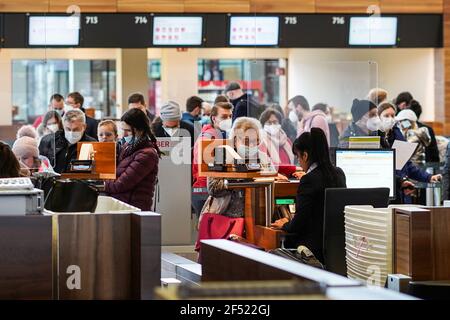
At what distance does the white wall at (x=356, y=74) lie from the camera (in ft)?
31.8

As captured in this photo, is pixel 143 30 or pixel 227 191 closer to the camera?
pixel 227 191

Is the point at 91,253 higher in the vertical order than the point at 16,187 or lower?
lower

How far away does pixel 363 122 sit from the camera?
30.2 ft

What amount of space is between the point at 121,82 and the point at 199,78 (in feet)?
3.27

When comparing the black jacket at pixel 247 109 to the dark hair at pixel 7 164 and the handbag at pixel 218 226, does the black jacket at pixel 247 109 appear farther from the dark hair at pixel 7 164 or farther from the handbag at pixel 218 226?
the dark hair at pixel 7 164

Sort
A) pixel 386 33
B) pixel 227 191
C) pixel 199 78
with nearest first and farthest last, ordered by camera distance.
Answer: pixel 227 191 → pixel 386 33 → pixel 199 78

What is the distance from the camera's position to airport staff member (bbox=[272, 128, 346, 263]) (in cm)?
617

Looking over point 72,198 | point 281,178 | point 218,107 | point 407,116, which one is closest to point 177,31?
point 218,107

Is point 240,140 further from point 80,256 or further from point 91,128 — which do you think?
point 80,256

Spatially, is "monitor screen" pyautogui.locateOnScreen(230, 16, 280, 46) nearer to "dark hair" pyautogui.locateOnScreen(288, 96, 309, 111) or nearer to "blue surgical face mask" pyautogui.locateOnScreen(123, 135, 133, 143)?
"dark hair" pyautogui.locateOnScreen(288, 96, 309, 111)

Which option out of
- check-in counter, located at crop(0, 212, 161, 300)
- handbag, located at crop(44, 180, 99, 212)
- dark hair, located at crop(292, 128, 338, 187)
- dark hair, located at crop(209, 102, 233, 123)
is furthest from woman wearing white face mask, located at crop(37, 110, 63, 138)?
check-in counter, located at crop(0, 212, 161, 300)
